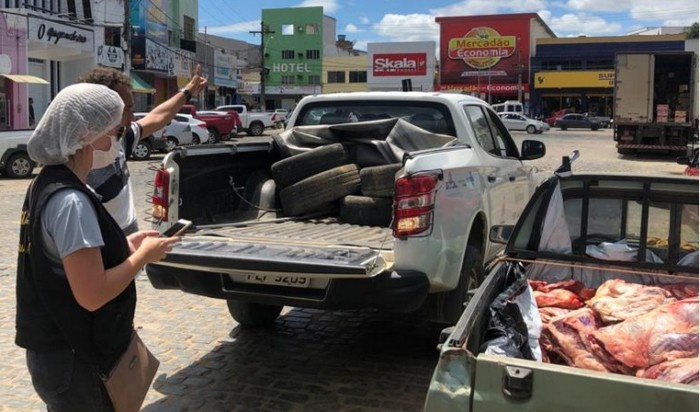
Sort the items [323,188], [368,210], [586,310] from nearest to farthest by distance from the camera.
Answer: [586,310], [368,210], [323,188]

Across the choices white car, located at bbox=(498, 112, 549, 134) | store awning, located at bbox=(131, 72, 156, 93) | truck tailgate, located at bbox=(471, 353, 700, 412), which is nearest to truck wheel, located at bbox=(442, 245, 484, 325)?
truck tailgate, located at bbox=(471, 353, 700, 412)

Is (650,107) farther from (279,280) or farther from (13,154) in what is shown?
(279,280)

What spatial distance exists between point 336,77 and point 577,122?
37.3 m

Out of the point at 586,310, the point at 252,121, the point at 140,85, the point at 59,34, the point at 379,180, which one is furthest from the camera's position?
the point at 252,121

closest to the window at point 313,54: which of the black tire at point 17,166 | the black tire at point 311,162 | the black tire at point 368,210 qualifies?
the black tire at point 17,166

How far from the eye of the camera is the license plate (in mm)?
4191

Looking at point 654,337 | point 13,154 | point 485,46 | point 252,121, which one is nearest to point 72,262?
point 654,337

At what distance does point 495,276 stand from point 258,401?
1.73 metres

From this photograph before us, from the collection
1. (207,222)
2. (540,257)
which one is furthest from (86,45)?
(540,257)

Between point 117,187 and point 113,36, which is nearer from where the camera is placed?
point 117,187

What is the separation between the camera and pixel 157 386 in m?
4.50

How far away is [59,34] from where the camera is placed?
2906cm

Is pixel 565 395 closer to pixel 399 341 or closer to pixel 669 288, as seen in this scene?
pixel 669 288

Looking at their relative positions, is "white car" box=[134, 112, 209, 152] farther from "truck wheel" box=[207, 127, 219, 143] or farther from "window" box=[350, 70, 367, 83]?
"window" box=[350, 70, 367, 83]
